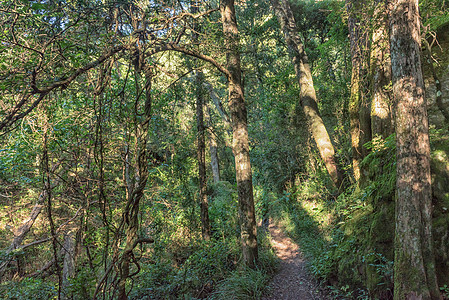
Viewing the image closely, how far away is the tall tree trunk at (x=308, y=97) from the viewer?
884cm

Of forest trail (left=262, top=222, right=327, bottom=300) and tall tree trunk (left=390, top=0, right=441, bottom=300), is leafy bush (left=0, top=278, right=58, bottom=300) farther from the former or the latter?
tall tree trunk (left=390, top=0, right=441, bottom=300)

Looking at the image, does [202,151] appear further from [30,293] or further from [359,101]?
[30,293]

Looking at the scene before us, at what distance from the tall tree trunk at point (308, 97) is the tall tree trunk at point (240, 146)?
151 inches

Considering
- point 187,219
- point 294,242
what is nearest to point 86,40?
Answer: point 187,219

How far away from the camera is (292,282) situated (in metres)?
5.98

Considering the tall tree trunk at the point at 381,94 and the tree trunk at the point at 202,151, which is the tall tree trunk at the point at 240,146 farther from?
the tall tree trunk at the point at 381,94

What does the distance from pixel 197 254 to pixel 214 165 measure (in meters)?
11.1

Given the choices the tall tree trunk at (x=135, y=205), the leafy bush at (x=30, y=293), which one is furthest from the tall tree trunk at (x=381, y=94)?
the leafy bush at (x=30, y=293)

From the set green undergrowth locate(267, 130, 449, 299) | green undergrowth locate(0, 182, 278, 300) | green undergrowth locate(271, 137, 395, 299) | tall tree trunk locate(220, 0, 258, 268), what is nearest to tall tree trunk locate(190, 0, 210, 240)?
green undergrowth locate(0, 182, 278, 300)

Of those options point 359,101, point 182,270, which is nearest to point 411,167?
point 359,101

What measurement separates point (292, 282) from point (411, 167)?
12.5ft

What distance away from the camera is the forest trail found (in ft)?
17.8

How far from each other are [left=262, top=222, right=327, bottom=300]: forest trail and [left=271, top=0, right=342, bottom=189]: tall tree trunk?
9.21 feet

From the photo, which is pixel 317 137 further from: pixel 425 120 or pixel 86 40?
pixel 86 40
